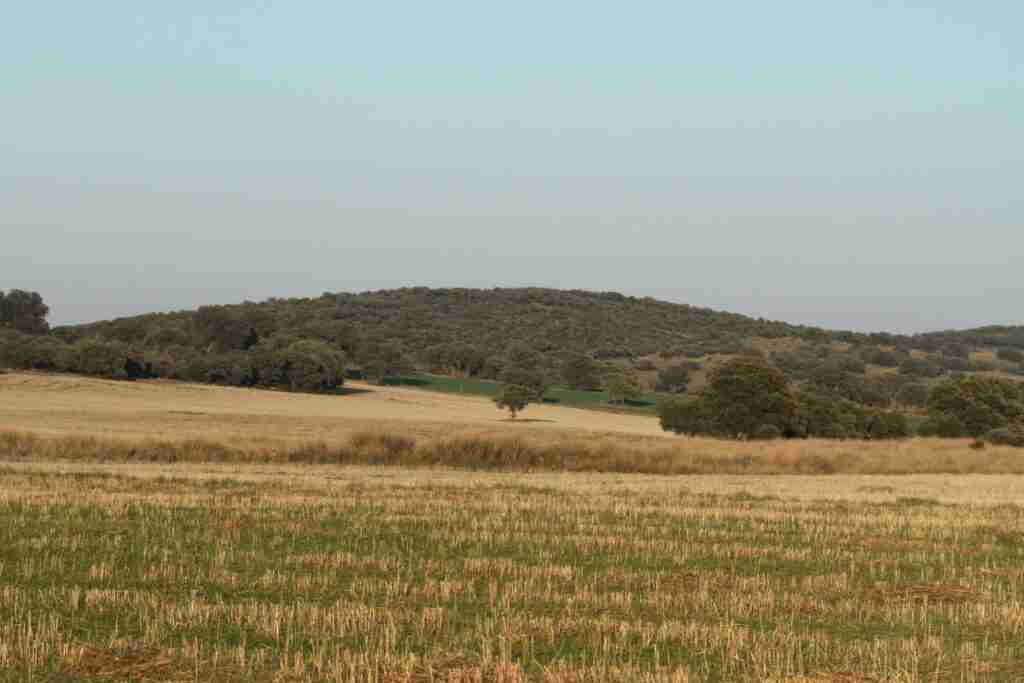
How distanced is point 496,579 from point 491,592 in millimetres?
1144

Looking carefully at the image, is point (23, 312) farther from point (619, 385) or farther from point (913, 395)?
point (913, 395)

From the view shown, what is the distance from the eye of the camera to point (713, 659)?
10742mm

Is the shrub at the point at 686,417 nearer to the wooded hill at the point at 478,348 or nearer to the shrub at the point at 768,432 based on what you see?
the shrub at the point at 768,432

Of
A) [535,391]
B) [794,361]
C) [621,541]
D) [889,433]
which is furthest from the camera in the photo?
[794,361]

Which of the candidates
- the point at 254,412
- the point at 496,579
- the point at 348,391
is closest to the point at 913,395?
the point at 348,391

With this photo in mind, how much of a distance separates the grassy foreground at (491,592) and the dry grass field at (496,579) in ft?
0.16

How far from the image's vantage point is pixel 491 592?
13.9 m

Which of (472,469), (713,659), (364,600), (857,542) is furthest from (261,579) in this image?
(472,469)

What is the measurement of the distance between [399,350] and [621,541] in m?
112

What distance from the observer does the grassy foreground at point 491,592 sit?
10.3 meters

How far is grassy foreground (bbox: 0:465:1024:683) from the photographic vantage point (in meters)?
10.3

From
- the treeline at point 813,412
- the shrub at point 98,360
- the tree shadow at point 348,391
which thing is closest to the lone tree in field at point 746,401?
the treeline at point 813,412

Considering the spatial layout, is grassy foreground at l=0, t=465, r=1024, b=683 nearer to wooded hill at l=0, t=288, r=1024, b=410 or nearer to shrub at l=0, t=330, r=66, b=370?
wooded hill at l=0, t=288, r=1024, b=410

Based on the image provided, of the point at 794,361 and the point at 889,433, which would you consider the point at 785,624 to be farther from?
the point at 794,361
